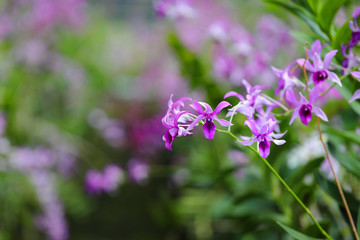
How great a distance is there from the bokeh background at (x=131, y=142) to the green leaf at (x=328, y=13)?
34 mm

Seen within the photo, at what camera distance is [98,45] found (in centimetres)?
207

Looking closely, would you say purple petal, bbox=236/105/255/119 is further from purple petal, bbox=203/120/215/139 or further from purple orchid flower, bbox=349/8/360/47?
purple orchid flower, bbox=349/8/360/47

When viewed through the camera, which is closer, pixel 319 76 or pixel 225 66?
pixel 319 76

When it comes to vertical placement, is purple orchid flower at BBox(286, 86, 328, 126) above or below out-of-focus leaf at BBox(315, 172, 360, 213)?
above

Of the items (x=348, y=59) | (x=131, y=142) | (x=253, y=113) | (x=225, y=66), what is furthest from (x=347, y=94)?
(x=131, y=142)

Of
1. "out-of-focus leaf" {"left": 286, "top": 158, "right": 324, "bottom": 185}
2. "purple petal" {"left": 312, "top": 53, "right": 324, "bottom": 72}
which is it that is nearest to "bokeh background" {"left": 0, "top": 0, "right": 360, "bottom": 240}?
"out-of-focus leaf" {"left": 286, "top": 158, "right": 324, "bottom": 185}

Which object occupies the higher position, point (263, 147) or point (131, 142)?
point (131, 142)

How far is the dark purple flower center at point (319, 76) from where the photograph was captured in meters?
0.38

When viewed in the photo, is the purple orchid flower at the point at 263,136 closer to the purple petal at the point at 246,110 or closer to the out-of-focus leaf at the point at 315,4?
Answer: the purple petal at the point at 246,110

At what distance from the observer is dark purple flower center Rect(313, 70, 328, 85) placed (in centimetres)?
38

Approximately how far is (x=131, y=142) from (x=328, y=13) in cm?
105

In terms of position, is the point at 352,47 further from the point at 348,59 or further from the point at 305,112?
the point at 305,112

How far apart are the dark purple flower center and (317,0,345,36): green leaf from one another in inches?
4.7

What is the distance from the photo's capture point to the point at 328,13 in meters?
0.47
